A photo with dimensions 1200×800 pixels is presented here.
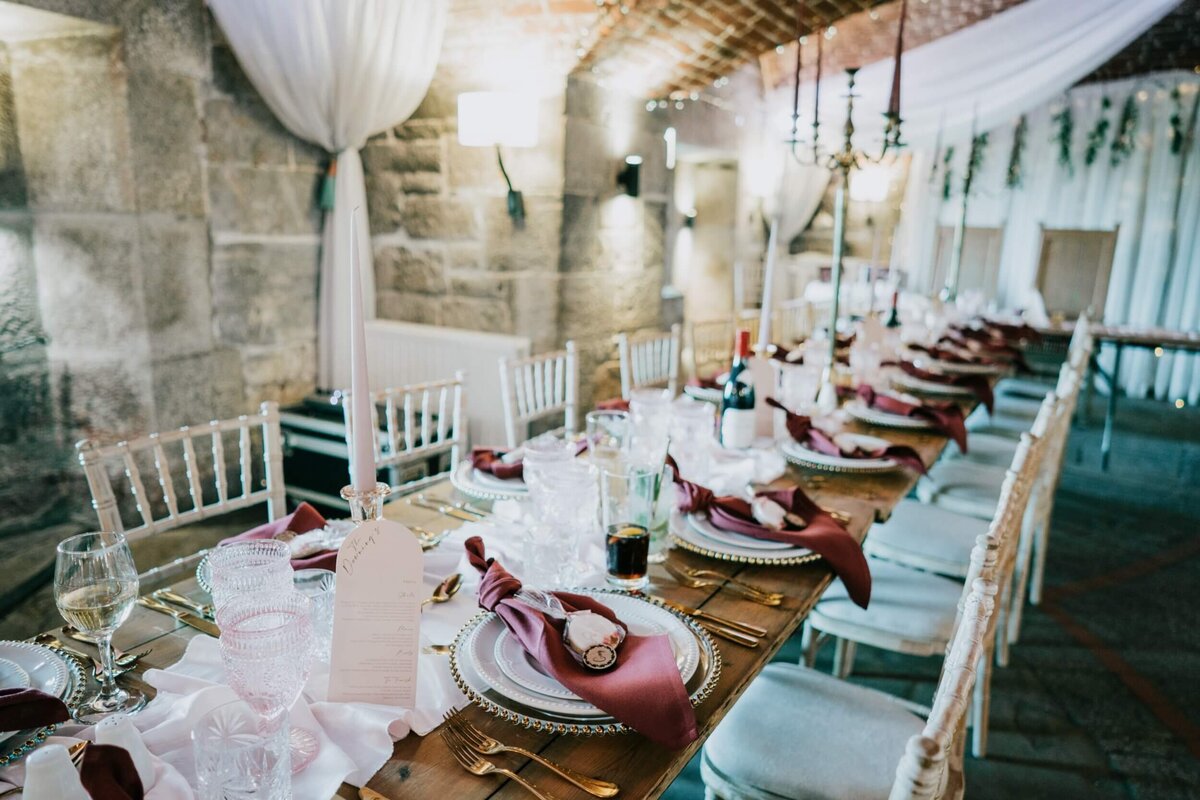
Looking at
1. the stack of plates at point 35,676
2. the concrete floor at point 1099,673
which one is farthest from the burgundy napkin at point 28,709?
the concrete floor at point 1099,673

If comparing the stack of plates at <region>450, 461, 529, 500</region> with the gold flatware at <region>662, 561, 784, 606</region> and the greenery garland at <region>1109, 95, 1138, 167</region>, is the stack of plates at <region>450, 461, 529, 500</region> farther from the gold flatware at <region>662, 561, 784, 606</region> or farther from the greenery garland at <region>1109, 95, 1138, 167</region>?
the greenery garland at <region>1109, 95, 1138, 167</region>

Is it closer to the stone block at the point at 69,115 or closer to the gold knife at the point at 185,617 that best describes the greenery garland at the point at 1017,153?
the stone block at the point at 69,115

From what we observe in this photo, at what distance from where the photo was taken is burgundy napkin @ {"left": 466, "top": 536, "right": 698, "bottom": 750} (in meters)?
0.85

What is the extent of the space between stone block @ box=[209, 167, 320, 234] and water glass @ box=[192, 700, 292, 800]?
109 inches

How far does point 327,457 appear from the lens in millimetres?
3381

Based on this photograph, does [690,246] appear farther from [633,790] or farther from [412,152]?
[633,790]

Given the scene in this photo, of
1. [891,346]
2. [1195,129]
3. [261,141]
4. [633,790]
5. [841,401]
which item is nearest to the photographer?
[633,790]

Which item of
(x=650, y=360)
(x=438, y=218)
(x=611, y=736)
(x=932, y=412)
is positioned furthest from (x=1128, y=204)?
(x=611, y=736)

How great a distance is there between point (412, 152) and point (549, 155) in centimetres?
70

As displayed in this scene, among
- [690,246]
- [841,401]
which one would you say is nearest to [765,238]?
[690,246]

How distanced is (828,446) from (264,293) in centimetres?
247

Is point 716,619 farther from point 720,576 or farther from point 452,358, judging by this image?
point 452,358

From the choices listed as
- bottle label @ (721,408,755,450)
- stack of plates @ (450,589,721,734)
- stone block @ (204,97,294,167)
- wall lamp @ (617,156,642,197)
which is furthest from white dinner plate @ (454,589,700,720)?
wall lamp @ (617,156,642,197)

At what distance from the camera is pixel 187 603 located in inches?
46.0
